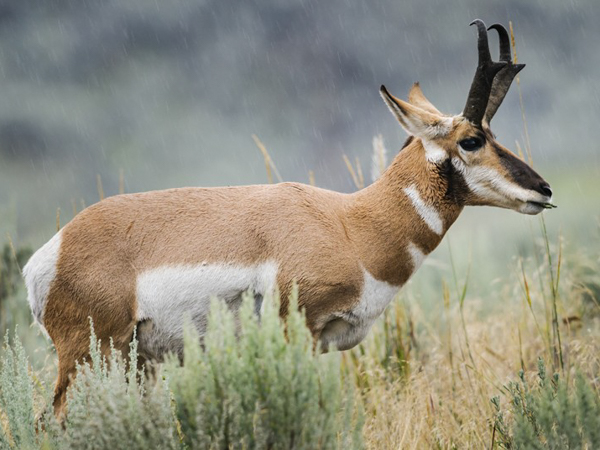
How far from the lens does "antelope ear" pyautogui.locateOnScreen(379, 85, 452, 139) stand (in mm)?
3582

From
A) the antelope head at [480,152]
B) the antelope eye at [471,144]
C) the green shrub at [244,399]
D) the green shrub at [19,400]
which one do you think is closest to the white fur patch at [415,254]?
the antelope head at [480,152]

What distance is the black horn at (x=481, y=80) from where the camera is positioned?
358cm

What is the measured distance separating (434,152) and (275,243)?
40.3 inches

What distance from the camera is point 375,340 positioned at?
17.7 ft

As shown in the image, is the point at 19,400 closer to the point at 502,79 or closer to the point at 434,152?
the point at 434,152

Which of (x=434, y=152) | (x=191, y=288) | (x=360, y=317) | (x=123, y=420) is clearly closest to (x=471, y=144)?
(x=434, y=152)

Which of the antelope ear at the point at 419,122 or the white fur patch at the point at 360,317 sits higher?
the antelope ear at the point at 419,122

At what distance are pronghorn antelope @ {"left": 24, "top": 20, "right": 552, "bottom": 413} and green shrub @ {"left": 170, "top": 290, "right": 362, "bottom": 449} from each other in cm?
90

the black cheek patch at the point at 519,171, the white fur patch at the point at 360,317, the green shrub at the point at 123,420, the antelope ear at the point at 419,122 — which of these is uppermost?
the antelope ear at the point at 419,122

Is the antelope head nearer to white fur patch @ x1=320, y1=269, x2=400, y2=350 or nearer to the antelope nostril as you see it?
the antelope nostril

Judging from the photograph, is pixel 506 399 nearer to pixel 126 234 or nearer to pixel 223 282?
pixel 223 282

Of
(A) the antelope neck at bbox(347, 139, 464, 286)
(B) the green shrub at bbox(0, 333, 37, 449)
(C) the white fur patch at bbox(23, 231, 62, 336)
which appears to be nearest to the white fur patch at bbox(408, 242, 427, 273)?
(A) the antelope neck at bbox(347, 139, 464, 286)

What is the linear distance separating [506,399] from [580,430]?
1.22m

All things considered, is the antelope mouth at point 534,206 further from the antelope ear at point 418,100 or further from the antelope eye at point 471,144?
the antelope ear at point 418,100
